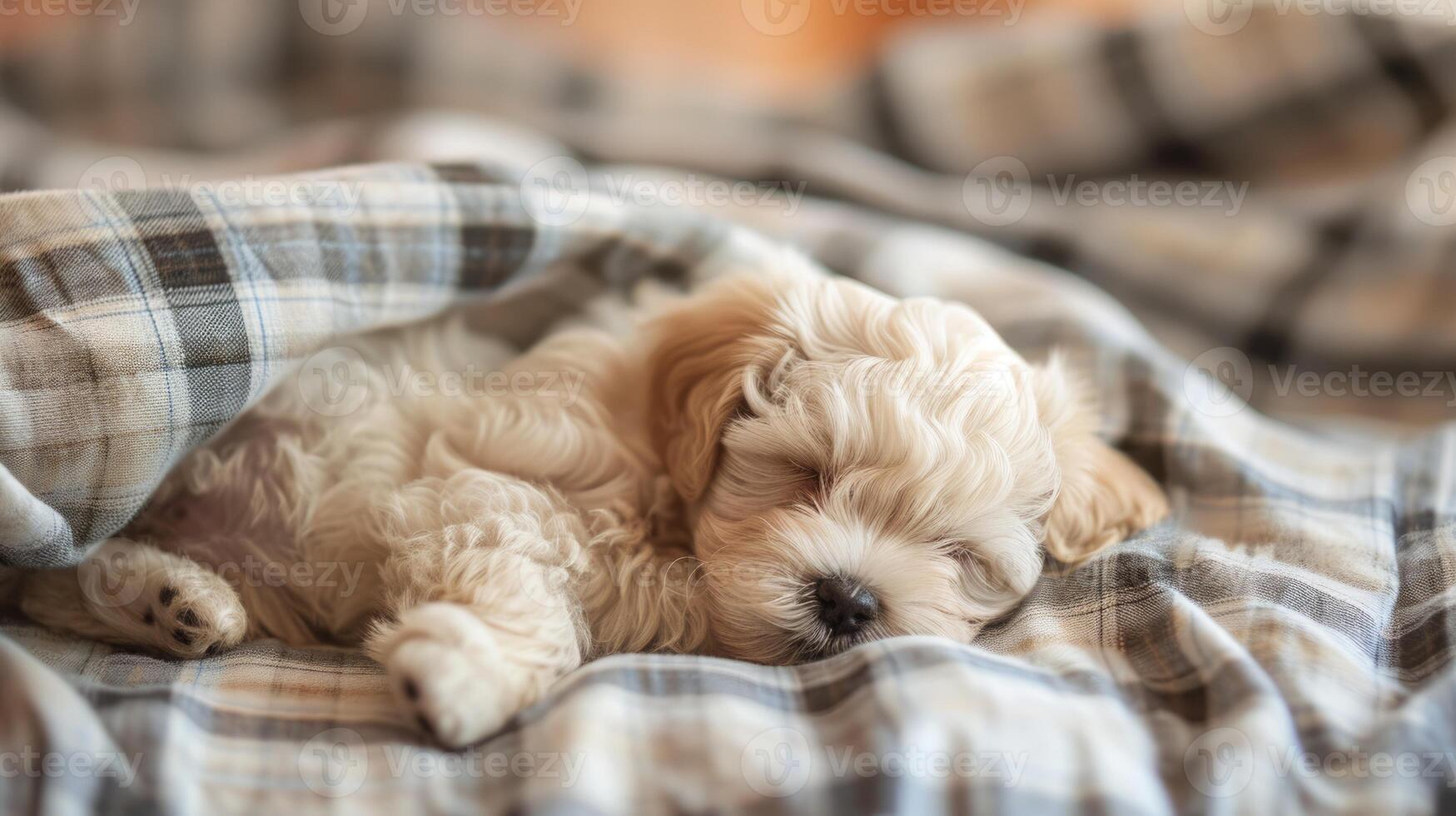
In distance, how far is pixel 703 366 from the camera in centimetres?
155

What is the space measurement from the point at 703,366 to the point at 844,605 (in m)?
0.41

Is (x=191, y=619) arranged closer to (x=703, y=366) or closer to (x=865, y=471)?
(x=703, y=366)

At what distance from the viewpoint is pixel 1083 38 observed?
9.53 feet

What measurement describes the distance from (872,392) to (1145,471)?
2.23ft

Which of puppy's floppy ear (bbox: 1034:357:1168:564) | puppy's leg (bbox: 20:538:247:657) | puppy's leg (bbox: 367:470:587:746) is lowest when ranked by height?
puppy's leg (bbox: 20:538:247:657)

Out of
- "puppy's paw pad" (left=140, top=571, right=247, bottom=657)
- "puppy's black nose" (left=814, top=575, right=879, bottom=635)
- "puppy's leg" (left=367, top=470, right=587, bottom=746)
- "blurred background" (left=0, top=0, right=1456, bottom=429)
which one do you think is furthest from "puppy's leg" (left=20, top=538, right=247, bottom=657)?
"blurred background" (left=0, top=0, right=1456, bottom=429)

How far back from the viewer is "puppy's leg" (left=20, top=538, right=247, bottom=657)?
1354mm

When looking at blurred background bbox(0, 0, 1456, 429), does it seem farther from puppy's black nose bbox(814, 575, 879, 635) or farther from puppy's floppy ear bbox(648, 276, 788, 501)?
puppy's black nose bbox(814, 575, 879, 635)

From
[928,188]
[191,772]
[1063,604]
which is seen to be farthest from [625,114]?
[191,772]

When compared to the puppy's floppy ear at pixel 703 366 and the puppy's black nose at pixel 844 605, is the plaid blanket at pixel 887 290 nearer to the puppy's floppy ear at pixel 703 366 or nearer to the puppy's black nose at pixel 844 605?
the puppy's black nose at pixel 844 605

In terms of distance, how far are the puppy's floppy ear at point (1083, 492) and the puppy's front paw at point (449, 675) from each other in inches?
32.1

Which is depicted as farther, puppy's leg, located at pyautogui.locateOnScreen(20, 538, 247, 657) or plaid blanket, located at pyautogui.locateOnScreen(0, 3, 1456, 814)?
puppy's leg, located at pyautogui.locateOnScreen(20, 538, 247, 657)

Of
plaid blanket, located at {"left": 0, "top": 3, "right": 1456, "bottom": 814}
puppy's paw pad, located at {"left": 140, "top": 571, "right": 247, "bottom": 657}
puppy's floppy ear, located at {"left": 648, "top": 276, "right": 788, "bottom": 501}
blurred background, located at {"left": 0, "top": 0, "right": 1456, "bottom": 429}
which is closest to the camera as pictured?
plaid blanket, located at {"left": 0, "top": 3, "right": 1456, "bottom": 814}

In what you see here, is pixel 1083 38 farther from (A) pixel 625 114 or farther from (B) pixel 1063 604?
(B) pixel 1063 604
